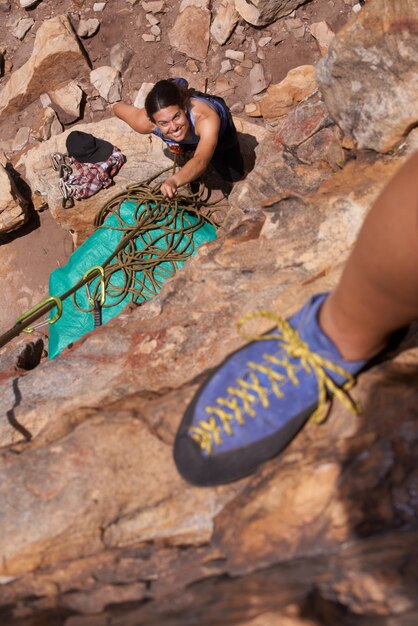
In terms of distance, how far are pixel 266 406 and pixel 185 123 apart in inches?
102

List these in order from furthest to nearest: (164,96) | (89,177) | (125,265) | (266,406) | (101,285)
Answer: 1. (89,177)
2. (125,265)
3. (101,285)
4. (164,96)
5. (266,406)

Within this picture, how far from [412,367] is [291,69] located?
4.02 meters

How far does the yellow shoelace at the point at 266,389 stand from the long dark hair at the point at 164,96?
7.67 feet

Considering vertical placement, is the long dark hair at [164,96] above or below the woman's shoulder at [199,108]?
above

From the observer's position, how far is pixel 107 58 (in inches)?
222

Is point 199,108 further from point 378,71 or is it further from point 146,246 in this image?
point 378,71

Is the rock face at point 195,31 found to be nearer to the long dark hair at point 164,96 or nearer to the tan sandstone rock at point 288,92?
the tan sandstone rock at point 288,92

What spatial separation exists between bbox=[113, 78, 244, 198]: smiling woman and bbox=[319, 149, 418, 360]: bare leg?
234 cm

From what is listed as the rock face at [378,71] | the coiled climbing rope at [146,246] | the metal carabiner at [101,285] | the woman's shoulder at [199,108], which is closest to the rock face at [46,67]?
the coiled climbing rope at [146,246]

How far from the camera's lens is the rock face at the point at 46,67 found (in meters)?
5.41

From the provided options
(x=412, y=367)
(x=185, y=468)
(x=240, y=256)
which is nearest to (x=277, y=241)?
(x=240, y=256)

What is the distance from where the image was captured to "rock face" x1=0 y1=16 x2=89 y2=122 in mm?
5414

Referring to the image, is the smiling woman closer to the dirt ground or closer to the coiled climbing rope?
the coiled climbing rope

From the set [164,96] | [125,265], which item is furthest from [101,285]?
[164,96]
